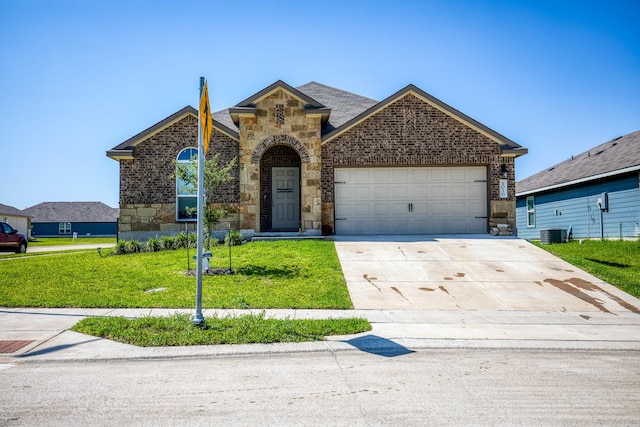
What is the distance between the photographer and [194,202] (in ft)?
54.1

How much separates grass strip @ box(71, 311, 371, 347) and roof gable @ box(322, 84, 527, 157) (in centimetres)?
1016

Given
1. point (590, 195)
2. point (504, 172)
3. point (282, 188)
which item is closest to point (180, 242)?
point (282, 188)

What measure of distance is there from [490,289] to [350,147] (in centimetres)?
798

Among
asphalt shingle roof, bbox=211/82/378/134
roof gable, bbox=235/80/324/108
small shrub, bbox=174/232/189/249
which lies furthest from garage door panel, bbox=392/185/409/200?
small shrub, bbox=174/232/189/249

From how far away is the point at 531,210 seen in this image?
25688mm

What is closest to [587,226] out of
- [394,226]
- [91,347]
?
[394,226]

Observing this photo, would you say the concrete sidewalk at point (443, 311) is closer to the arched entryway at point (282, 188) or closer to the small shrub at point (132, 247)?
the arched entryway at point (282, 188)

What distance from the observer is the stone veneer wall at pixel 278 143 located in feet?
52.1

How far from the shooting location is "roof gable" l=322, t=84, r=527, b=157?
52.7 feet

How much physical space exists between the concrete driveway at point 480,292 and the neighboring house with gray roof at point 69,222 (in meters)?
50.8

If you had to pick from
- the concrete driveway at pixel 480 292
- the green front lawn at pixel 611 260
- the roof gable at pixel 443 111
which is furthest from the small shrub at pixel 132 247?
the green front lawn at pixel 611 260

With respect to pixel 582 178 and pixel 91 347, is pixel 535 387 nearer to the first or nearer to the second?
Result: pixel 91 347

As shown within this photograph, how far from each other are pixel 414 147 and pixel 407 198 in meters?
1.89

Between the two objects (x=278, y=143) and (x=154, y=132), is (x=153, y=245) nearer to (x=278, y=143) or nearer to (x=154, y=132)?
(x=154, y=132)
